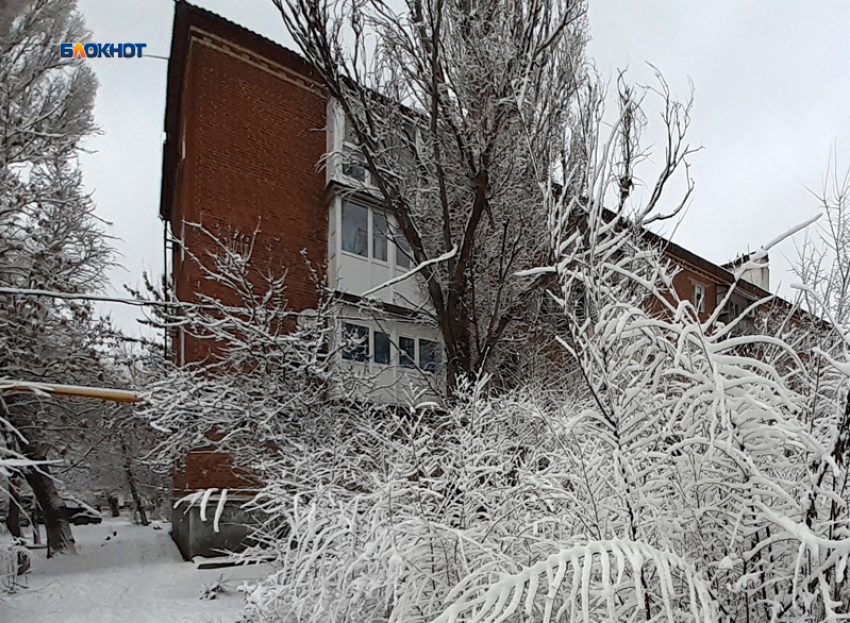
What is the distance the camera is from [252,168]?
38.1ft

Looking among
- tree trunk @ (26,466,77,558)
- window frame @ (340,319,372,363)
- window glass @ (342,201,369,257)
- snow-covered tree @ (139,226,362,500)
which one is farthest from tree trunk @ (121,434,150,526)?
snow-covered tree @ (139,226,362,500)

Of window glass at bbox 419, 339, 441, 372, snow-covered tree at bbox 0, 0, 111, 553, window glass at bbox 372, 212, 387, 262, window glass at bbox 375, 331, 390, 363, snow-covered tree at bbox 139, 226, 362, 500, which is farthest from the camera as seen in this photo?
window glass at bbox 372, 212, 387, 262

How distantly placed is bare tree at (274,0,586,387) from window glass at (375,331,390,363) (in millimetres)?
3421

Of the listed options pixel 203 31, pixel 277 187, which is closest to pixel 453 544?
pixel 277 187

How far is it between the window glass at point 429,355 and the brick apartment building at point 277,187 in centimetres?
3

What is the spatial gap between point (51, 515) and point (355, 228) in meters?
7.38

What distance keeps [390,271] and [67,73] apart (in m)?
6.17

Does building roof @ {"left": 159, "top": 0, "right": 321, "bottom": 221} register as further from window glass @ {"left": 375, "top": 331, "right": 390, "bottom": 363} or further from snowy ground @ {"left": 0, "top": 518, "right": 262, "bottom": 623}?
snowy ground @ {"left": 0, "top": 518, "right": 262, "bottom": 623}

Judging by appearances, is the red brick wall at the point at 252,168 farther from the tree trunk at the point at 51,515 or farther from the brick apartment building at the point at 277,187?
the tree trunk at the point at 51,515

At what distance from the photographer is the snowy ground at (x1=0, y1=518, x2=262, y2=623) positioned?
6.63 m

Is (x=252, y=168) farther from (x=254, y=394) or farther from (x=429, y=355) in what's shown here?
(x=254, y=394)

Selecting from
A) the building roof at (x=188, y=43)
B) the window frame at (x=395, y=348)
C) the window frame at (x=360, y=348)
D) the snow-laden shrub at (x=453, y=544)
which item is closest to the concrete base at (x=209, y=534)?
the window frame at (x=360, y=348)

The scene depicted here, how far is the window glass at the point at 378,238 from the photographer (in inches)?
480

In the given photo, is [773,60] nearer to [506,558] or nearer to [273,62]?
[506,558]
